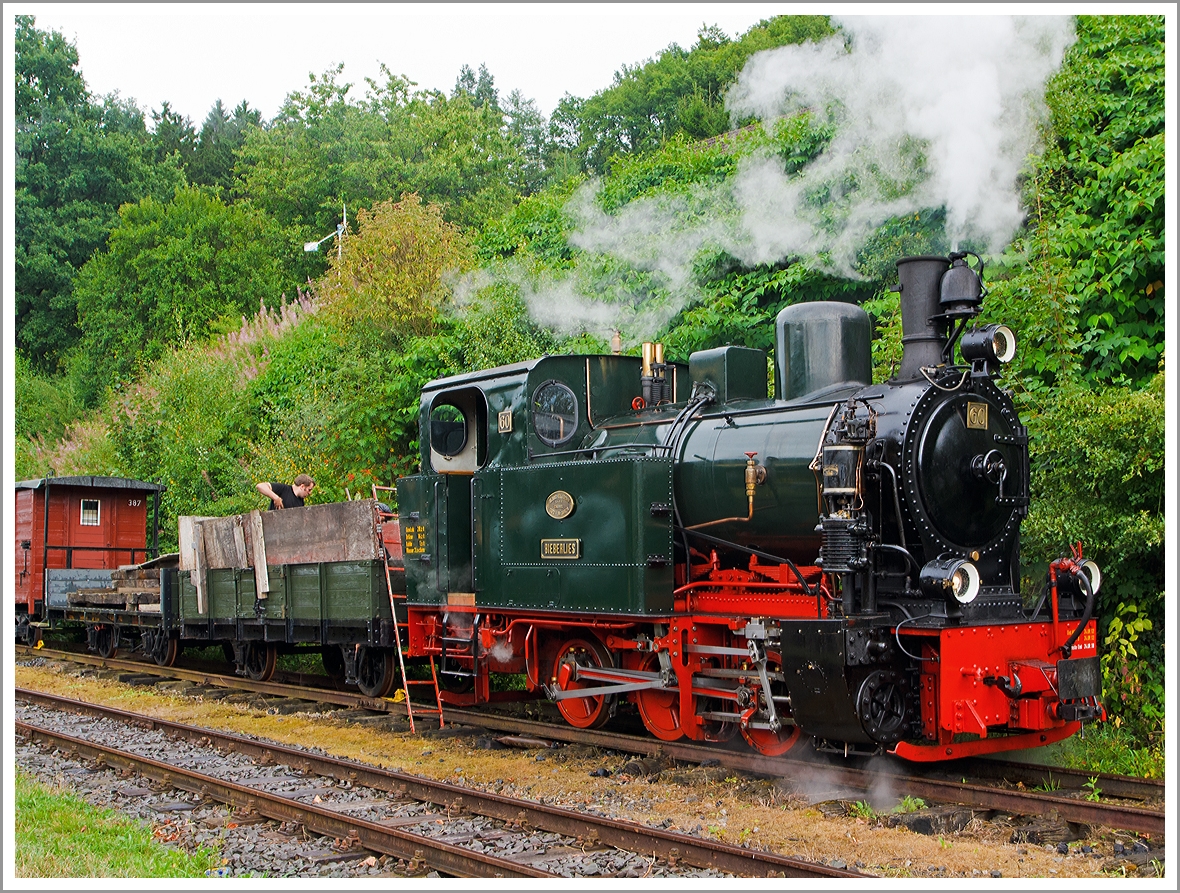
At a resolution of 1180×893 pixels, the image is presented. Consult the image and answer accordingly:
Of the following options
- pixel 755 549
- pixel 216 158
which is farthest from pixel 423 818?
pixel 216 158

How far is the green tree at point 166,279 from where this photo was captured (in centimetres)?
3055

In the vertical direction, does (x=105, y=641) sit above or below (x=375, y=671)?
below

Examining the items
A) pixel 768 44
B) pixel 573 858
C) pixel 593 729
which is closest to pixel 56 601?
pixel 593 729

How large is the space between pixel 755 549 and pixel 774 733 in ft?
3.94

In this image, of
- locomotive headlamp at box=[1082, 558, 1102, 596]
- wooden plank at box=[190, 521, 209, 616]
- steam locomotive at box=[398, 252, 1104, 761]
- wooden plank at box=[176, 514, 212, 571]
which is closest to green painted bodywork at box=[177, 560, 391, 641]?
wooden plank at box=[190, 521, 209, 616]

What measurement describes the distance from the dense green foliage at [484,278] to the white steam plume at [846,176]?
98 mm

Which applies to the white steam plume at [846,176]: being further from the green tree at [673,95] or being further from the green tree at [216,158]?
the green tree at [216,158]

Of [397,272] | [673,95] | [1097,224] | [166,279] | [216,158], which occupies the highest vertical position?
[216,158]

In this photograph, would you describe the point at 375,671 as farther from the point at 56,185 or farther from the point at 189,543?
the point at 56,185

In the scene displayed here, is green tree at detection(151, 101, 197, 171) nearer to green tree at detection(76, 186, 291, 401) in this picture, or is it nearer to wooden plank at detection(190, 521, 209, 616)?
green tree at detection(76, 186, 291, 401)

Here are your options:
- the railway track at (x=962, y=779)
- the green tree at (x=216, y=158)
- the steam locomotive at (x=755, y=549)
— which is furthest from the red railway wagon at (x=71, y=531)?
the green tree at (x=216, y=158)

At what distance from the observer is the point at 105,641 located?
1552 cm

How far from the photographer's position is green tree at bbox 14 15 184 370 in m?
35.8

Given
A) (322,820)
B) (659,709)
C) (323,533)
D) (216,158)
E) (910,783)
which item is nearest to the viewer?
(322,820)
